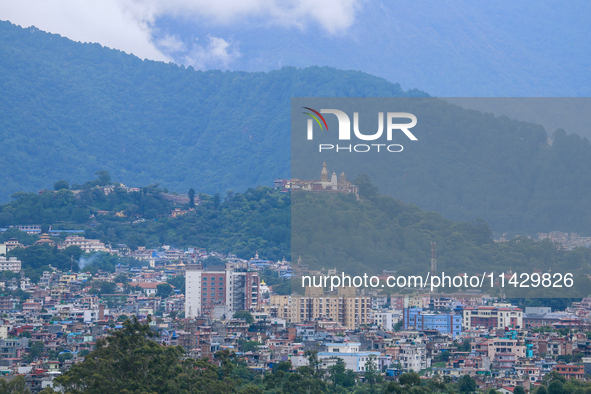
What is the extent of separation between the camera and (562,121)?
155ft

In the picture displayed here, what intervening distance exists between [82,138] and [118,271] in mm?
29829

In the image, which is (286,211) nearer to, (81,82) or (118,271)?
(118,271)

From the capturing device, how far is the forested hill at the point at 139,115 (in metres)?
71.0

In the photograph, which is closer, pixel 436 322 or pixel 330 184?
pixel 436 322

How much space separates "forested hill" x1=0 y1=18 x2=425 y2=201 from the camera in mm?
71000

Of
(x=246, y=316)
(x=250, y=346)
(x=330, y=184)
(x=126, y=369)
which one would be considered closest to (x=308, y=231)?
(x=330, y=184)

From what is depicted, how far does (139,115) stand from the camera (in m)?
81.1

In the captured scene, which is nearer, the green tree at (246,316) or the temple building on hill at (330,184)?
the green tree at (246,316)

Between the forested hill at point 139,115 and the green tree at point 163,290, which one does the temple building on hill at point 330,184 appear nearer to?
the green tree at point 163,290

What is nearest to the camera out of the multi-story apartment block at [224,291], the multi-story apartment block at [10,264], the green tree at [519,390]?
the green tree at [519,390]

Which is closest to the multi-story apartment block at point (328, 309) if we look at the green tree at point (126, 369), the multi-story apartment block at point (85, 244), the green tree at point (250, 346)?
the green tree at point (250, 346)

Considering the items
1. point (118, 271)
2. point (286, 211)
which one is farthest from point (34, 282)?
point (286, 211)

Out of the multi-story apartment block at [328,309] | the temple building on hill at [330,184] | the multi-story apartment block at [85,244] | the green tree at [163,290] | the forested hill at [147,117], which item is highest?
the forested hill at [147,117]

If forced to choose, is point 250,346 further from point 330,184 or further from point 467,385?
point 330,184
